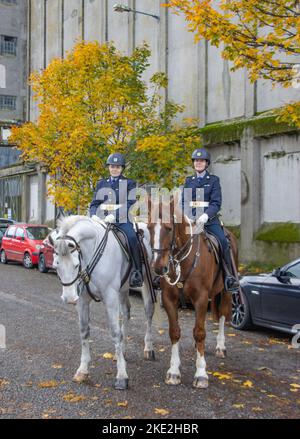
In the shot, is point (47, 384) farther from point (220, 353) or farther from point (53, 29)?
point (53, 29)

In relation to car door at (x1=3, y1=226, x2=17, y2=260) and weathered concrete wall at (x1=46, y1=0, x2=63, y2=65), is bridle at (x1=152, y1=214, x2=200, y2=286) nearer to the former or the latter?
car door at (x1=3, y1=226, x2=17, y2=260)

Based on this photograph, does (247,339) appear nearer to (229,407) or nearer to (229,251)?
(229,251)

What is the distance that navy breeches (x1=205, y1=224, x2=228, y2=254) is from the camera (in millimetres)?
8227

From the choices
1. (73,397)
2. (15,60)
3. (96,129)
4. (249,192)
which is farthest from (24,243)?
(15,60)

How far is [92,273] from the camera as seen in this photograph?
7.24m

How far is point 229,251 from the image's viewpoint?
27.3ft

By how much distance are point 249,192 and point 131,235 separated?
1321 cm

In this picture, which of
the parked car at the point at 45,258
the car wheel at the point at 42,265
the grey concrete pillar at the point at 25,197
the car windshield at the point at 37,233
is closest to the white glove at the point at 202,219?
the parked car at the point at 45,258

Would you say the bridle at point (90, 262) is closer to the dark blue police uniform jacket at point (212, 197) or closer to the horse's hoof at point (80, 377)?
the horse's hoof at point (80, 377)

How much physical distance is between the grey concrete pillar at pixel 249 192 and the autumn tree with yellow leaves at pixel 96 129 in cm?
189

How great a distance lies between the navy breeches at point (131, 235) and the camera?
306 inches

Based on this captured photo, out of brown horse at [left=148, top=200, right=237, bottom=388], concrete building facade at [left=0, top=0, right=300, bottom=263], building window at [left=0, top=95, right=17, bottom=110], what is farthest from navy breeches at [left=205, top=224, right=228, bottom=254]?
building window at [left=0, top=95, right=17, bottom=110]

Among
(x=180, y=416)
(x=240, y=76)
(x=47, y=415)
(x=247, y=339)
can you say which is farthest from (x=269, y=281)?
(x=240, y=76)
